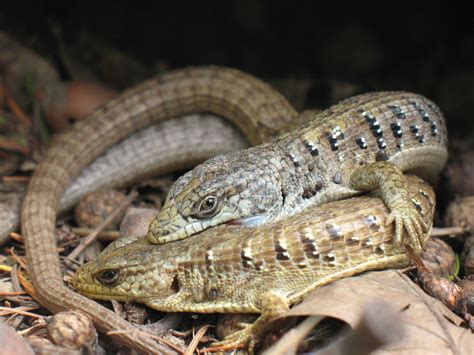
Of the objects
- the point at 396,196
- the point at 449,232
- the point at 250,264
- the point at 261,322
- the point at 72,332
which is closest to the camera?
the point at 72,332

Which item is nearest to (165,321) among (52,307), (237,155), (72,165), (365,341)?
(52,307)

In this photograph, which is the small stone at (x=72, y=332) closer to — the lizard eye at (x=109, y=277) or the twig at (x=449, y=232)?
the lizard eye at (x=109, y=277)

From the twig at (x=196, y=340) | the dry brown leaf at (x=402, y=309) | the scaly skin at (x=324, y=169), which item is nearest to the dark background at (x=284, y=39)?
the scaly skin at (x=324, y=169)

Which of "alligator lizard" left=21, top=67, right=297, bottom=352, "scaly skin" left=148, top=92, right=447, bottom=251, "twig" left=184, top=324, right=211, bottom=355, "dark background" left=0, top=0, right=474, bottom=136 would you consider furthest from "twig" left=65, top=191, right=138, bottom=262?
"dark background" left=0, top=0, right=474, bottom=136

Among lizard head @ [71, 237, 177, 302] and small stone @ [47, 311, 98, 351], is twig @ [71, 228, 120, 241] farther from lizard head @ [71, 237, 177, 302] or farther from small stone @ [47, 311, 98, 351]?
small stone @ [47, 311, 98, 351]

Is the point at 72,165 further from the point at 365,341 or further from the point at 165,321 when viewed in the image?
the point at 365,341

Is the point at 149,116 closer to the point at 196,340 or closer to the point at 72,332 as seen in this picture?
the point at 196,340

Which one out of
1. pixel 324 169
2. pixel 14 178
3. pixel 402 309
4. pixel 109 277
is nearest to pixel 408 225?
pixel 402 309
